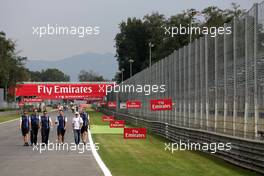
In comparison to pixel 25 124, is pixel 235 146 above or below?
below

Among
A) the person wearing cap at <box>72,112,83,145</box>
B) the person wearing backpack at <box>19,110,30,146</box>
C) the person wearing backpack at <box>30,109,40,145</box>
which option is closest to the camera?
the person wearing cap at <box>72,112,83,145</box>

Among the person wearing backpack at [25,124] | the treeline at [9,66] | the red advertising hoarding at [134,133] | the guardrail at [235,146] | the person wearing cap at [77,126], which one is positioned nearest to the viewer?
the guardrail at [235,146]

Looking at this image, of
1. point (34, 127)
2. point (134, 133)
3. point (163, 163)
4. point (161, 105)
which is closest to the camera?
point (163, 163)

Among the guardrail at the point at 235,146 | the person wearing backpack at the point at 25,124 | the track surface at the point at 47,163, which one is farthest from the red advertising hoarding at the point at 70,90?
the track surface at the point at 47,163

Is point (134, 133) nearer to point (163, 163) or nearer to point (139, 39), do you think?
point (163, 163)

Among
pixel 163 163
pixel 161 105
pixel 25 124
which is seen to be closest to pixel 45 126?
pixel 25 124

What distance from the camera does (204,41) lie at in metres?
25.6

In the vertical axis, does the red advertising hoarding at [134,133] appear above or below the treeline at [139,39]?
below

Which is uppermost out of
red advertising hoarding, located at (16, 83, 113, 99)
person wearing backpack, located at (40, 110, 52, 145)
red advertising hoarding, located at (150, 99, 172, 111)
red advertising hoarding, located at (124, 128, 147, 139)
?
red advertising hoarding, located at (16, 83, 113, 99)

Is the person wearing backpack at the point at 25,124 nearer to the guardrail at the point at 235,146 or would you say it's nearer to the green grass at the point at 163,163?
the green grass at the point at 163,163

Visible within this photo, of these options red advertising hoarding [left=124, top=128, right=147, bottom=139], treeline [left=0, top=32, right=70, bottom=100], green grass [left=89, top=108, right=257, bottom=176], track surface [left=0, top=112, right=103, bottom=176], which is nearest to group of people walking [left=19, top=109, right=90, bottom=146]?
track surface [left=0, top=112, right=103, bottom=176]

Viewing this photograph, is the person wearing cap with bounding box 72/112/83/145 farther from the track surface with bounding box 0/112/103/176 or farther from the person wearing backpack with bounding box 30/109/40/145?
the track surface with bounding box 0/112/103/176

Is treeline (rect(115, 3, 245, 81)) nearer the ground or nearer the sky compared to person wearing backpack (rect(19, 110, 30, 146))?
nearer the sky

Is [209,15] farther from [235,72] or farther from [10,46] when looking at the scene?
[235,72]
